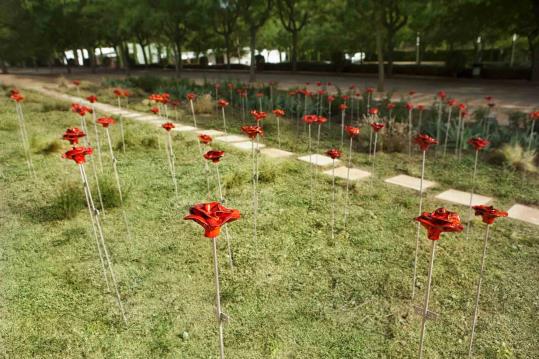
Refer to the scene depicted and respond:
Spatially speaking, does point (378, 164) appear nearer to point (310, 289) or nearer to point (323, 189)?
point (323, 189)

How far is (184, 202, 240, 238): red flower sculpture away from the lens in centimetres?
158

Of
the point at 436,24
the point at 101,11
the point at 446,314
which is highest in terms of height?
the point at 101,11

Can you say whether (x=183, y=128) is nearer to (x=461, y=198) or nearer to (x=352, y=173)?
(x=352, y=173)

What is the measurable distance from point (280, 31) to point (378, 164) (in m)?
32.4

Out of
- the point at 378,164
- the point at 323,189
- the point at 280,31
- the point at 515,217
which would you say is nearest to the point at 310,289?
the point at 323,189

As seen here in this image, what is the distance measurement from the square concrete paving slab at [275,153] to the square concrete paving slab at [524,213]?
131 inches

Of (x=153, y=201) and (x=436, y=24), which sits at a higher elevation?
(x=436, y=24)

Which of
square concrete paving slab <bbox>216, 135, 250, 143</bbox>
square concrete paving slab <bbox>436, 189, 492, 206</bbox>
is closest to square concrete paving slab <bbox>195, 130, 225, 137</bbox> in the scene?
square concrete paving slab <bbox>216, 135, 250, 143</bbox>

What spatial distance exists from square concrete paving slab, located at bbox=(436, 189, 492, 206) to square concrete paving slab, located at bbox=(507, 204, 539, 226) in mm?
299

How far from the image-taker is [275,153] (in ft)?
21.5

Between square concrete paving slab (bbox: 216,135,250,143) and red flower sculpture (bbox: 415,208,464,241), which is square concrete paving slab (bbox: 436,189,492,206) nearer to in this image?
red flower sculpture (bbox: 415,208,464,241)

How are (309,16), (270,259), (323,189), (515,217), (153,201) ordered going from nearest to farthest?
1. (270,259)
2. (515,217)
3. (153,201)
4. (323,189)
5. (309,16)

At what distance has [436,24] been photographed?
20688 mm

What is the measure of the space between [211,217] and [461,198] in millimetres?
3983
